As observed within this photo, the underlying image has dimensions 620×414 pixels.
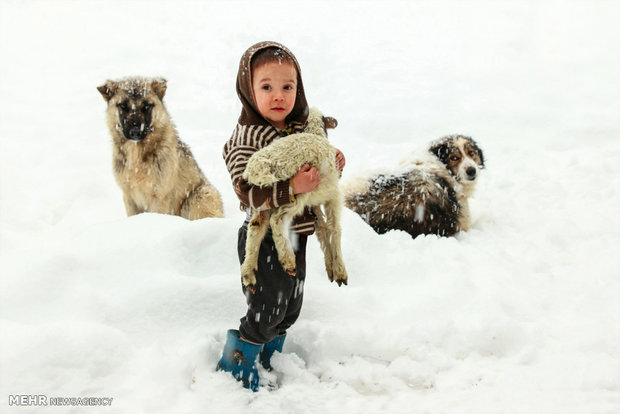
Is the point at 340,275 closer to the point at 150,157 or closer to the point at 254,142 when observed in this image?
the point at 254,142

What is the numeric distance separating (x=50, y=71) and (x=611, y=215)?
419 inches

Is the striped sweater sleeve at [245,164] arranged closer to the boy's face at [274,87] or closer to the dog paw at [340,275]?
the boy's face at [274,87]

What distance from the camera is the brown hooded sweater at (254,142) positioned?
2131 millimetres

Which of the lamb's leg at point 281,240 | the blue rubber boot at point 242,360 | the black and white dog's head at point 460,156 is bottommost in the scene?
the blue rubber boot at point 242,360

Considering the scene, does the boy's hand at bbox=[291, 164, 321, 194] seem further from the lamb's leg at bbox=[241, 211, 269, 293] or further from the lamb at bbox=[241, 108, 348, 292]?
the lamb's leg at bbox=[241, 211, 269, 293]

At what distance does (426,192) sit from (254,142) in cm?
306

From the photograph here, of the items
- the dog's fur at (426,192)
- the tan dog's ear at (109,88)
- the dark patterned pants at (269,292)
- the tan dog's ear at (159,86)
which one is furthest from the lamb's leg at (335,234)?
the tan dog's ear at (109,88)

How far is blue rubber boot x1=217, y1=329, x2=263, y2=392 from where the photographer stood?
2520mm

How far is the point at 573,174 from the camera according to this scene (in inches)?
228

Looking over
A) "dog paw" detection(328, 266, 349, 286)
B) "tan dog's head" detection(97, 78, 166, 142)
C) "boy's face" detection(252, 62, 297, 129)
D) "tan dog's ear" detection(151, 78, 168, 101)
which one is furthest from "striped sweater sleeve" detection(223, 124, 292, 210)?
"tan dog's ear" detection(151, 78, 168, 101)

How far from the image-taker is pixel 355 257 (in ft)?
12.2

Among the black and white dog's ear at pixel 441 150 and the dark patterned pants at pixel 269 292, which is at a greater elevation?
the black and white dog's ear at pixel 441 150

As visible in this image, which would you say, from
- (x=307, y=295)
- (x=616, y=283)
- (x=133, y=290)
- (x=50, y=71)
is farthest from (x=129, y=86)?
(x=50, y=71)

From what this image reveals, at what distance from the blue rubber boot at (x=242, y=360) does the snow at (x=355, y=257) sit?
68mm
